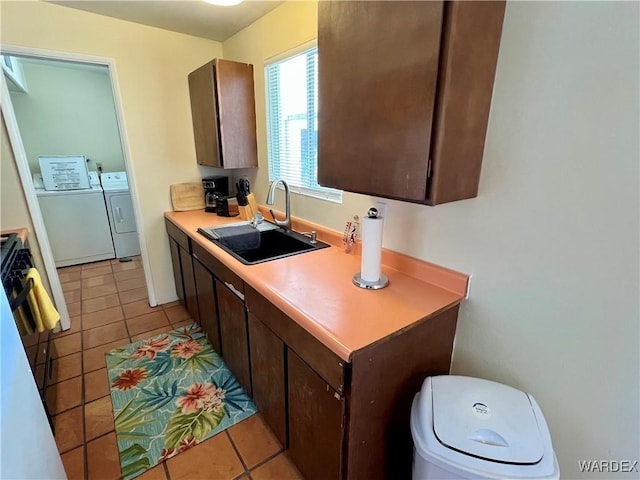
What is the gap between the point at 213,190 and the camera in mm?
2723

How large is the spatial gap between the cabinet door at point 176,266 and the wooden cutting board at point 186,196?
0.30 meters

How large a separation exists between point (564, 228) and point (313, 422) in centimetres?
106

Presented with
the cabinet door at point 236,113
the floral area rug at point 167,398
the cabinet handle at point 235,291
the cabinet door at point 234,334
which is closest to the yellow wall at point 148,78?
the cabinet door at point 236,113

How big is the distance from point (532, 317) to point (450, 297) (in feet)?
0.87

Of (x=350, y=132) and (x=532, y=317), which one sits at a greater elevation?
(x=350, y=132)

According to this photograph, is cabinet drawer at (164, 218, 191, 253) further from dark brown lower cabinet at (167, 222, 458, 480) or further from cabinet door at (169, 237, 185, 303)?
dark brown lower cabinet at (167, 222, 458, 480)

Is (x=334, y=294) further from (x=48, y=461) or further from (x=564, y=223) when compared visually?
(x=48, y=461)

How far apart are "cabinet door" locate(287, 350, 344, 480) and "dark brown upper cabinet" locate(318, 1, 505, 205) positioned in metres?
0.69

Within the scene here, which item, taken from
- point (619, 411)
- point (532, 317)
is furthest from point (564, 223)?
point (619, 411)

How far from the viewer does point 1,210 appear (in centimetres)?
217

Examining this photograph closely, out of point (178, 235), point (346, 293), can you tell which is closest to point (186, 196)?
point (178, 235)

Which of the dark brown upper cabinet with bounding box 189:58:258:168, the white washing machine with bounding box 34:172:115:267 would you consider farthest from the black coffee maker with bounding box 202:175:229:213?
the white washing machine with bounding box 34:172:115:267

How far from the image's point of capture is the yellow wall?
6.50 ft

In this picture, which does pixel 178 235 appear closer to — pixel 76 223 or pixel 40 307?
pixel 40 307
